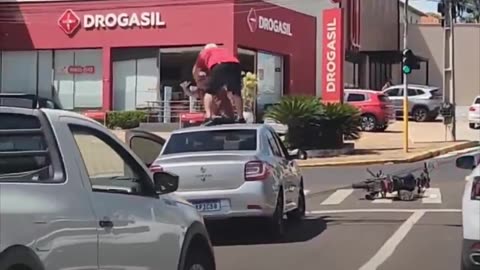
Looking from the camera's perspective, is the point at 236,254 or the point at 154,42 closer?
the point at 236,254

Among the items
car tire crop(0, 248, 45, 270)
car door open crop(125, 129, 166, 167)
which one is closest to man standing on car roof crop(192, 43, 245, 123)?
car door open crop(125, 129, 166, 167)

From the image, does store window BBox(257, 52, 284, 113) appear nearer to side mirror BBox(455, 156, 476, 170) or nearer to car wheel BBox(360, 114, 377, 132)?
car wheel BBox(360, 114, 377, 132)

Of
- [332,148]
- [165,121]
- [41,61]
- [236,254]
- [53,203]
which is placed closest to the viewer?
[53,203]

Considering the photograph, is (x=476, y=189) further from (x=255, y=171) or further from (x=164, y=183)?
(x=255, y=171)

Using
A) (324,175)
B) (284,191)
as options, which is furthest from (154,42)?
(284,191)

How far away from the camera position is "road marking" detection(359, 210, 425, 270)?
38.2 ft

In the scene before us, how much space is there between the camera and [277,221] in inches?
545

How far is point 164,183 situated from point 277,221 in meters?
6.66

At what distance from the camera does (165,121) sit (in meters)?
42.5

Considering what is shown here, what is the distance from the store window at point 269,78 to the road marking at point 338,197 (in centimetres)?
2416

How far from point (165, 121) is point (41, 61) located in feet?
22.9

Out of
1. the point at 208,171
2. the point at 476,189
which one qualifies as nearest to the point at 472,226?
the point at 476,189

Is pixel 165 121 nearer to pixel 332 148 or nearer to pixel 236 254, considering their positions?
pixel 332 148

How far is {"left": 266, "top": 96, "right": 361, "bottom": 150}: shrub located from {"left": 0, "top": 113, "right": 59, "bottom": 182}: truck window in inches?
976
